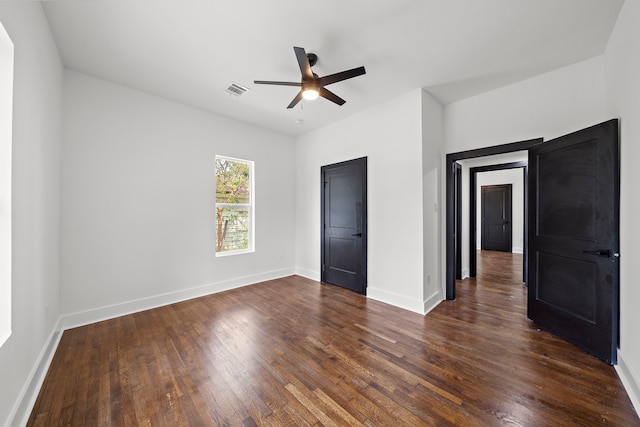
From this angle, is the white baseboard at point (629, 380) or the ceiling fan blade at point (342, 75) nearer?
the white baseboard at point (629, 380)

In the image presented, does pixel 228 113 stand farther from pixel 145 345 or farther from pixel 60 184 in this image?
pixel 145 345

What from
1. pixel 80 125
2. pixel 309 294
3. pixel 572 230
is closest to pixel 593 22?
pixel 572 230

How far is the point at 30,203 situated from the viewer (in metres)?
1.86

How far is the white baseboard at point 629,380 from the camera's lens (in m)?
1.66

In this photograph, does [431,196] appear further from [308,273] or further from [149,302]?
[149,302]

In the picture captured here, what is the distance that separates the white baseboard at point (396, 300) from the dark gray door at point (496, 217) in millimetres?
6514

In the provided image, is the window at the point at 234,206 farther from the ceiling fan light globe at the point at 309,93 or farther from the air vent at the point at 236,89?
the ceiling fan light globe at the point at 309,93

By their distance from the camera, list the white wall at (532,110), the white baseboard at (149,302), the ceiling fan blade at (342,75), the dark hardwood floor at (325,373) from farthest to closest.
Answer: the white baseboard at (149,302), the white wall at (532,110), the ceiling fan blade at (342,75), the dark hardwood floor at (325,373)

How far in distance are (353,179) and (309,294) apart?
2.00 metres

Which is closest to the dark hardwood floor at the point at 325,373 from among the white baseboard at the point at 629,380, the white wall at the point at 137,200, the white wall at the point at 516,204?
the white baseboard at the point at 629,380

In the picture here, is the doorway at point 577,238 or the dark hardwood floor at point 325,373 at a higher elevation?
the doorway at point 577,238

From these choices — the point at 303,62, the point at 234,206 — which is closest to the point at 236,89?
the point at 303,62

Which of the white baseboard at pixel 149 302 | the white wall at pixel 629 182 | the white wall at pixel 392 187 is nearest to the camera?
the white wall at pixel 629 182

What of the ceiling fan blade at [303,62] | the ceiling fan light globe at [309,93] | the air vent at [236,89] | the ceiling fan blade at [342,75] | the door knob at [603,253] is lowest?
the door knob at [603,253]
